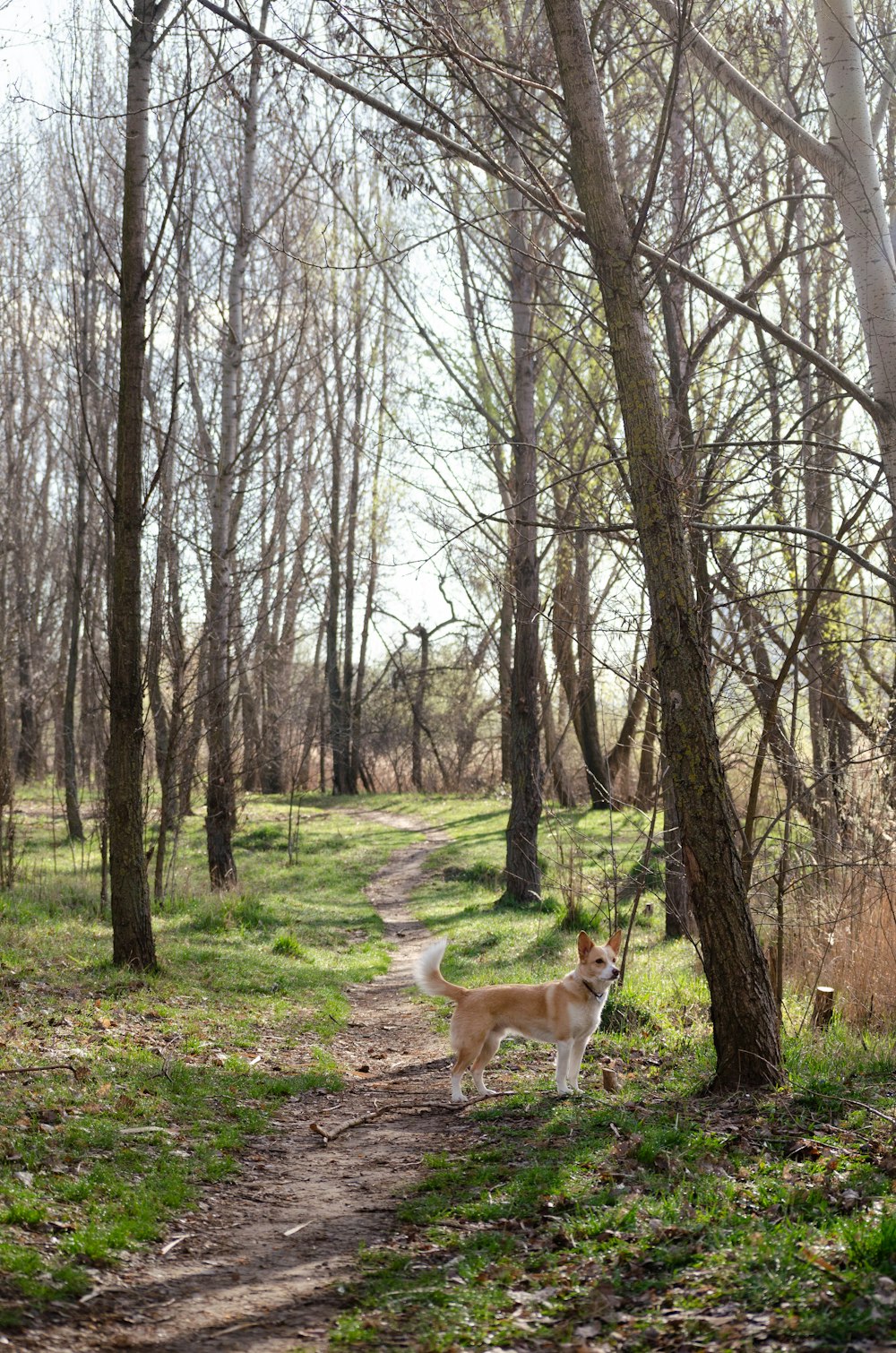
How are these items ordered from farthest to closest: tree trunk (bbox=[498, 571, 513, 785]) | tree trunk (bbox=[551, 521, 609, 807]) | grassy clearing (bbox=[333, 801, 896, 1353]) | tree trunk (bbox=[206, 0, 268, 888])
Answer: tree trunk (bbox=[498, 571, 513, 785]) < tree trunk (bbox=[206, 0, 268, 888]) < tree trunk (bbox=[551, 521, 609, 807]) < grassy clearing (bbox=[333, 801, 896, 1353])

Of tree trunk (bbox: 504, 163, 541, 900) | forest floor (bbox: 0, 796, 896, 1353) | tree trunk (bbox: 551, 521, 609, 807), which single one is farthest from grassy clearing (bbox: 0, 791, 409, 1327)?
tree trunk (bbox: 551, 521, 609, 807)

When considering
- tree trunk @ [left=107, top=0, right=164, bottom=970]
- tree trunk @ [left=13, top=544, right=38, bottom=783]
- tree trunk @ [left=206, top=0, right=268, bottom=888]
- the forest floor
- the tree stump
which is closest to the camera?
the forest floor

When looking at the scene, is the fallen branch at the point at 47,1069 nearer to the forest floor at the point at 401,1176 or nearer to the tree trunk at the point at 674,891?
the forest floor at the point at 401,1176

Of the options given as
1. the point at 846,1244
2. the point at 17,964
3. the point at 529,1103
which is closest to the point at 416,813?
the point at 17,964

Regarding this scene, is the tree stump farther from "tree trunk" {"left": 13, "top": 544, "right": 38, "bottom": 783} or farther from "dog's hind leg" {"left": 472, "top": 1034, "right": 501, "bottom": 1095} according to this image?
"tree trunk" {"left": 13, "top": 544, "right": 38, "bottom": 783}

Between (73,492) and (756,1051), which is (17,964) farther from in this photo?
(73,492)

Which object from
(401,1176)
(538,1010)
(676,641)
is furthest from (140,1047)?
(676,641)

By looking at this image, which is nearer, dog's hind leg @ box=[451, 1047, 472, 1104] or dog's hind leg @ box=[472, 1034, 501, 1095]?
dog's hind leg @ box=[451, 1047, 472, 1104]

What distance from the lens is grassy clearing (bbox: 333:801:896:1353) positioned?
12.9 ft

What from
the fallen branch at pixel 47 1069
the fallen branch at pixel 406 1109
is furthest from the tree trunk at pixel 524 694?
the fallen branch at pixel 47 1069

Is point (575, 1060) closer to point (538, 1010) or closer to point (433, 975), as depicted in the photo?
point (538, 1010)

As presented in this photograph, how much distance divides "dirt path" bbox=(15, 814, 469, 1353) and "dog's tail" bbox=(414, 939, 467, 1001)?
0.73 metres

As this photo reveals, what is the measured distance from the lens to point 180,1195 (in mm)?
5406

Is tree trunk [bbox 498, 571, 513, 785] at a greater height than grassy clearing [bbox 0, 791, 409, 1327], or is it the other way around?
tree trunk [bbox 498, 571, 513, 785]
